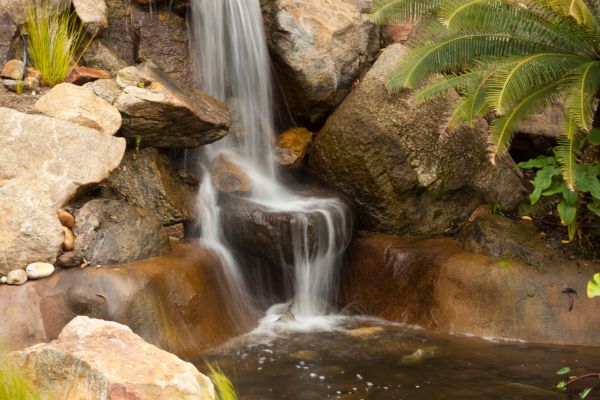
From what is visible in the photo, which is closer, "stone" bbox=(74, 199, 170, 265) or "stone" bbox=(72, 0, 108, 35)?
"stone" bbox=(74, 199, 170, 265)

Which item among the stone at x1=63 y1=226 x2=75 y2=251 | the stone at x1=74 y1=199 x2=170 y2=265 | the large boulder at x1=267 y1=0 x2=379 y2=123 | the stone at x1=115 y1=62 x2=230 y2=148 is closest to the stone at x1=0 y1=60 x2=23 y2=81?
the stone at x1=115 y1=62 x2=230 y2=148

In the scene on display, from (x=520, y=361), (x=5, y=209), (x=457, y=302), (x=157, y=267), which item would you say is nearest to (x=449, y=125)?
(x=457, y=302)

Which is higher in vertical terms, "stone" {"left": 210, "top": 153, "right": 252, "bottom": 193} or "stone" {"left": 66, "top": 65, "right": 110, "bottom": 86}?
"stone" {"left": 66, "top": 65, "right": 110, "bottom": 86}

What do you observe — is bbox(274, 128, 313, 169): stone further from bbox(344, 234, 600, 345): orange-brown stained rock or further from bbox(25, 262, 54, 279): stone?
bbox(25, 262, 54, 279): stone

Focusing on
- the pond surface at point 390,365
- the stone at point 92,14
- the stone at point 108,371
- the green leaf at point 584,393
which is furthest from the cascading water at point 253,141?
the stone at point 108,371

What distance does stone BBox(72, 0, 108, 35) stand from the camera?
841 centimetres

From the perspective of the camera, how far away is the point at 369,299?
8133 millimetres

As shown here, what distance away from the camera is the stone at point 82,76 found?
7.82 meters

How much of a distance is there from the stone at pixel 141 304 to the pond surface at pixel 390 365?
32 cm

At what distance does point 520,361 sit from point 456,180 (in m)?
2.70

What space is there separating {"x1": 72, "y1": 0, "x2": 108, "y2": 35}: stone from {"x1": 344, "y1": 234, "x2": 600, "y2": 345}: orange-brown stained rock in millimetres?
4231

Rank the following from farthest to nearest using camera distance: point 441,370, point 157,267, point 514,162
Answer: point 514,162 → point 157,267 → point 441,370

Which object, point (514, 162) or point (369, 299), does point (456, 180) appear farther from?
point (369, 299)

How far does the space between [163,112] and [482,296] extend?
12.1ft
